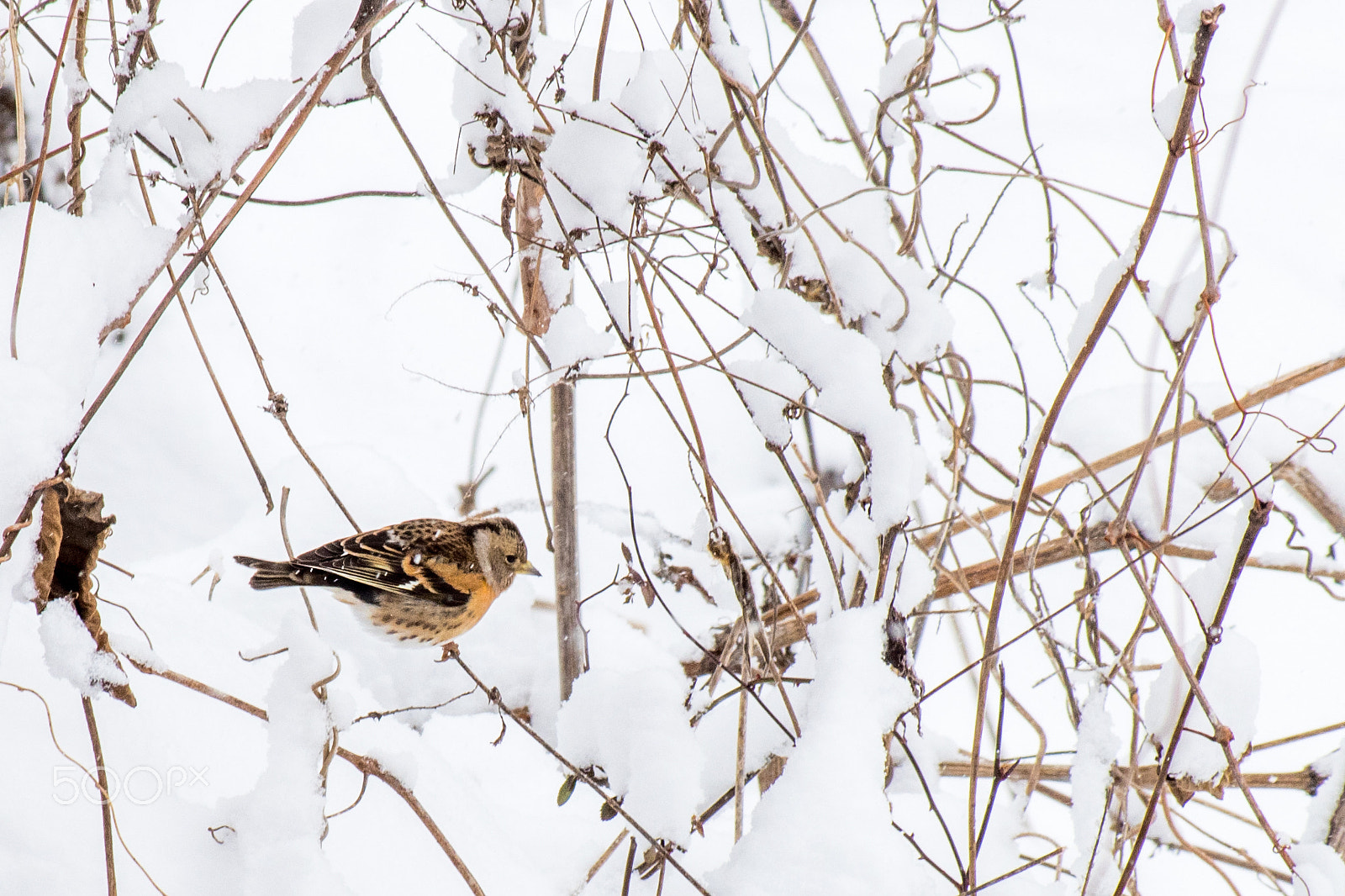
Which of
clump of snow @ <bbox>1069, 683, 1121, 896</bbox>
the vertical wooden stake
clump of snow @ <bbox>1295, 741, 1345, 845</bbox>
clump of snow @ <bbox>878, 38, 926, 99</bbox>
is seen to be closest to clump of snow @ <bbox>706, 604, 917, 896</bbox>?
clump of snow @ <bbox>1069, 683, 1121, 896</bbox>

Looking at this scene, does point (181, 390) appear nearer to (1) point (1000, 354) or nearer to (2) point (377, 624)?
(2) point (377, 624)

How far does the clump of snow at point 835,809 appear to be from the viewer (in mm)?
1171

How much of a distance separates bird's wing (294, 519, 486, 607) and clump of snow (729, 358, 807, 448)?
4.05ft

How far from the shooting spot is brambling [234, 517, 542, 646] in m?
2.32

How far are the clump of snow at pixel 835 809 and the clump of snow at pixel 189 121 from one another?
1.27m

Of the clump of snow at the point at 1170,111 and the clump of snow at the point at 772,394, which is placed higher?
the clump of snow at the point at 1170,111

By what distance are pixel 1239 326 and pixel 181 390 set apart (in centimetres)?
360

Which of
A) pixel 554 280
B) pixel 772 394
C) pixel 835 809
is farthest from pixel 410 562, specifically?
pixel 835 809

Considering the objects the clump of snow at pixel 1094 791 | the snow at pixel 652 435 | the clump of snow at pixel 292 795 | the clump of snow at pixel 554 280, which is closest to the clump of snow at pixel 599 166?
the snow at pixel 652 435

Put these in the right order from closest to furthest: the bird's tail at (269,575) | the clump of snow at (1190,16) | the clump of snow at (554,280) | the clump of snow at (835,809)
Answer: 1. the clump of snow at (835,809)
2. the clump of snow at (1190,16)
3. the clump of snow at (554,280)
4. the bird's tail at (269,575)

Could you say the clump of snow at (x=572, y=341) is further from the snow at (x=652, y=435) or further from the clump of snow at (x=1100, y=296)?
the clump of snow at (x=1100, y=296)

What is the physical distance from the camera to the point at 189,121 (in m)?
1.55

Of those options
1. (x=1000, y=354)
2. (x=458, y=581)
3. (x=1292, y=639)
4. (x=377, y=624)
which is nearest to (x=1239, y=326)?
(x=1000, y=354)

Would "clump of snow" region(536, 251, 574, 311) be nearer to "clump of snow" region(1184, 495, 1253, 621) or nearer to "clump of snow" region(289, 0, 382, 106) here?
"clump of snow" region(289, 0, 382, 106)
